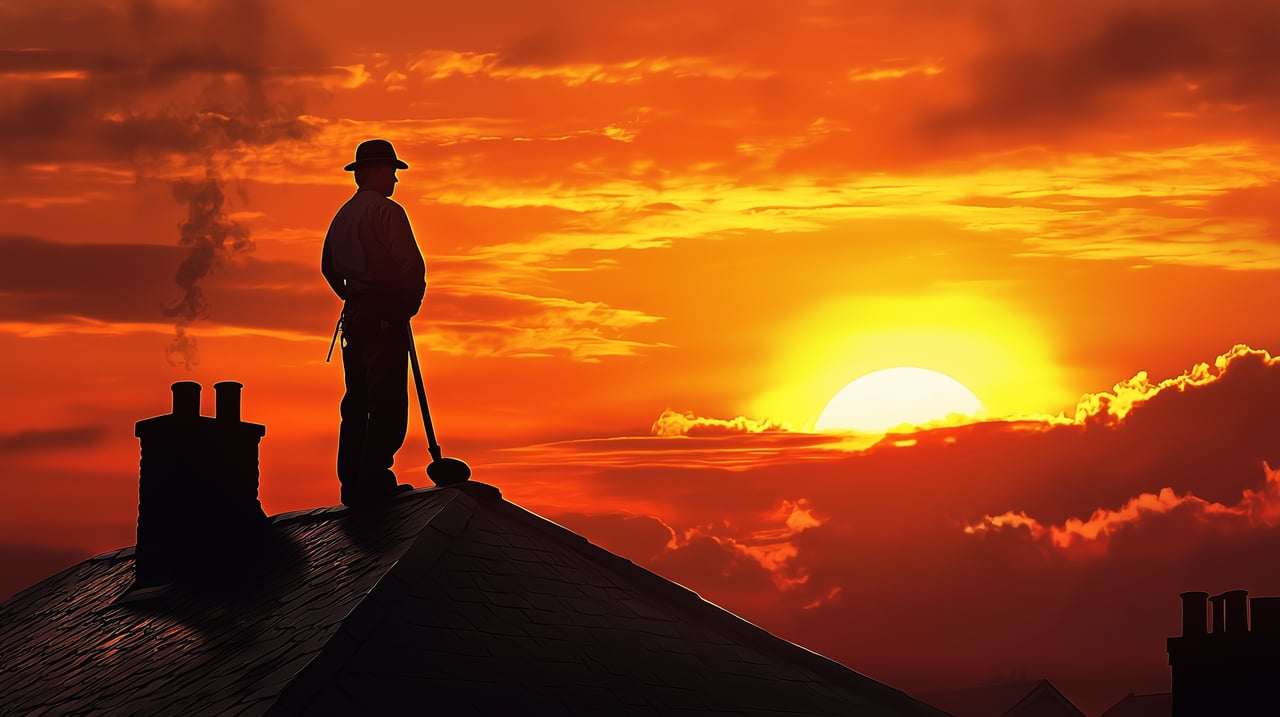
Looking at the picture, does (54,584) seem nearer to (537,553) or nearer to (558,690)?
(537,553)

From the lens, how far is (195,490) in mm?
17766

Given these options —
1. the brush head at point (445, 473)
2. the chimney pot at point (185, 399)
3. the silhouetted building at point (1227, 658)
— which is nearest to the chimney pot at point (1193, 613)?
the silhouetted building at point (1227, 658)

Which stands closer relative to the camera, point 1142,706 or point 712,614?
point 712,614

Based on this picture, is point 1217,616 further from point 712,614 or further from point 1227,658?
point 712,614

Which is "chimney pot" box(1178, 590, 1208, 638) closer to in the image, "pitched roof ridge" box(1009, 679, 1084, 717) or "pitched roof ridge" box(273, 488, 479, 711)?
"pitched roof ridge" box(273, 488, 479, 711)

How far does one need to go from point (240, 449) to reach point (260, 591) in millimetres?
3323

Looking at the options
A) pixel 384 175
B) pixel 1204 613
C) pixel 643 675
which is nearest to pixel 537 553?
pixel 643 675

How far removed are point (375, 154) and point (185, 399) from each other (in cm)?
376

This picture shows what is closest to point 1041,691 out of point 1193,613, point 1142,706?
point 1142,706

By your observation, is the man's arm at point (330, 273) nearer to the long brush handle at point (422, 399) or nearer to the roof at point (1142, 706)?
the long brush handle at point (422, 399)

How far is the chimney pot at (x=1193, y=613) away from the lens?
63.4 feet

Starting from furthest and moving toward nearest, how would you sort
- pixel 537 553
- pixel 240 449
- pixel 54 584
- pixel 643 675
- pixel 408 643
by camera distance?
pixel 54 584
pixel 240 449
pixel 537 553
pixel 643 675
pixel 408 643

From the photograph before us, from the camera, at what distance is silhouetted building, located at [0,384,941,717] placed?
11.8m

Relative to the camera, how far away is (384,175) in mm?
16625
